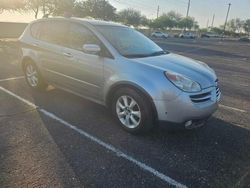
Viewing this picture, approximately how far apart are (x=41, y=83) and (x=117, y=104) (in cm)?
262

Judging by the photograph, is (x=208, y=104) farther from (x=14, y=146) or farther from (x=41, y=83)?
(x=41, y=83)

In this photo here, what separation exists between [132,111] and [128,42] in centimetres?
146

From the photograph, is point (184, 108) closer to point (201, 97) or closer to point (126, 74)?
point (201, 97)

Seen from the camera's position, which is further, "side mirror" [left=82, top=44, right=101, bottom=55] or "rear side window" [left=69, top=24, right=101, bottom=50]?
"rear side window" [left=69, top=24, right=101, bottom=50]

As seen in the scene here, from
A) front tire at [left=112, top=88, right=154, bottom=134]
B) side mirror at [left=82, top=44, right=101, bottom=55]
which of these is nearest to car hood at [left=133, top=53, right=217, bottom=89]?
front tire at [left=112, top=88, right=154, bottom=134]

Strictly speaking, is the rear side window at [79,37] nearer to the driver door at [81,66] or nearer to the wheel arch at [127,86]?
the driver door at [81,66]

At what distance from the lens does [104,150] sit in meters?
4.05

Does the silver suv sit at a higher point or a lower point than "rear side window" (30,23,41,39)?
lower

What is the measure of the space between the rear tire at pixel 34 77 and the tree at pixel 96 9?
38886 millimetres

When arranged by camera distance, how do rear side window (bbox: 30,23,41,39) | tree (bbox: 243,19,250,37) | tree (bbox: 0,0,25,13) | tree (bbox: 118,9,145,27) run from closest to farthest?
rear side window (bbox: 30,23,41,39), tree (bbox: 0,0,25,13), tree (bbox: 118,9,145,27), tree (bbox: 243,19,250,37)

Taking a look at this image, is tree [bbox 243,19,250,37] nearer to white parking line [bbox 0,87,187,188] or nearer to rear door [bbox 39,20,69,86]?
rear door [bbox 39,20,69,86]

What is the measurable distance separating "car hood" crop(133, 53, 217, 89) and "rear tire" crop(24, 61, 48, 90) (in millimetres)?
2911

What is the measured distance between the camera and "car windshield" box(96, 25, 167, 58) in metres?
4.88

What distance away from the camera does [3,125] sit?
4777mm
